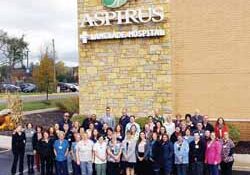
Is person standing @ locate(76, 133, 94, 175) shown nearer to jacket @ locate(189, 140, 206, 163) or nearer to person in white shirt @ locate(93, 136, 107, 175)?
person in white shirt @ locate(93, 136, 107, 175)

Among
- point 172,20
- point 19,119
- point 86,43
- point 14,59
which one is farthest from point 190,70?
point 14,59

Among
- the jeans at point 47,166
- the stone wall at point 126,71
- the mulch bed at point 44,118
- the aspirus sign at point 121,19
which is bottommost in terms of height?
the jeans at point 47,166

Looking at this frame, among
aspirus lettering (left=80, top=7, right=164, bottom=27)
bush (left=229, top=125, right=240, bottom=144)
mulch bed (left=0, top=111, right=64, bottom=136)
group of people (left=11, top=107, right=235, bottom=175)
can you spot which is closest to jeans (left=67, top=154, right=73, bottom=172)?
group of people (left=11, top=107, right=235, bottom=175)

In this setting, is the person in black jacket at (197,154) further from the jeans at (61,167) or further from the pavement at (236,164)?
the jeans at (61,167)

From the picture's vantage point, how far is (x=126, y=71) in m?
20.6

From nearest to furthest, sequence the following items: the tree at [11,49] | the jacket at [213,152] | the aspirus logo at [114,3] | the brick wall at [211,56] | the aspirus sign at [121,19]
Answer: the jacket at [213,152] → the brick wall at [211,56] → the aspirus sign at [121,19] → the aspirus logo at [114,3] → the tree at [11,49]

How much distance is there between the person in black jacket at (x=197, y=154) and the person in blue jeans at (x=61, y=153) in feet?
11.7

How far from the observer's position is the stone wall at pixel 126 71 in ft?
66.0

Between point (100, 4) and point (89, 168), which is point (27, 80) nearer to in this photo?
point (100, 4)

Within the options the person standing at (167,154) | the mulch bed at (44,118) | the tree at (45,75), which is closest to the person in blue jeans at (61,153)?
the person standing at (167,154)

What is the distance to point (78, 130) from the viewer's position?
559 inches

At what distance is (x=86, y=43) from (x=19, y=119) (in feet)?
21.9

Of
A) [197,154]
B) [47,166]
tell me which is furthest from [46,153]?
[197,154]

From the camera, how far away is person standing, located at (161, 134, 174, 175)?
12.9 meters
